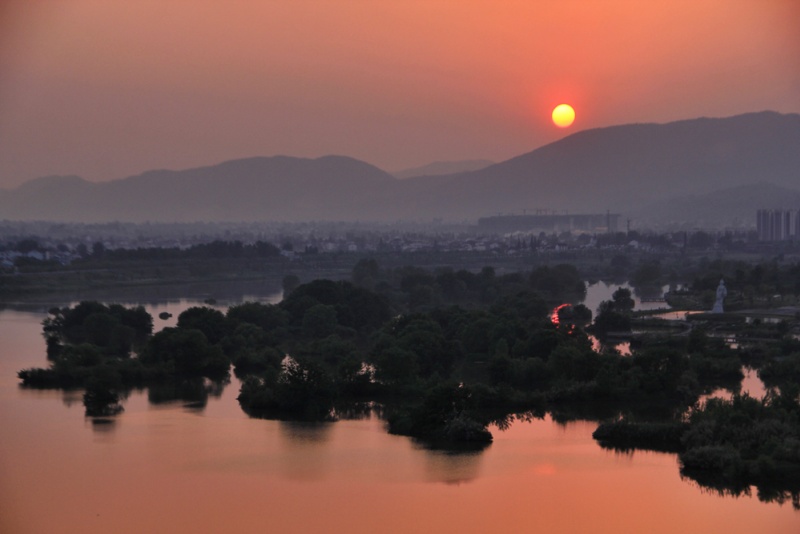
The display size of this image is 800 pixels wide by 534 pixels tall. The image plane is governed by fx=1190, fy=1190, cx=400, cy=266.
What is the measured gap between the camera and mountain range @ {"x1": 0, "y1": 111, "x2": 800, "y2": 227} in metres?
115

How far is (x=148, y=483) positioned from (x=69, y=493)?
629 millimetres

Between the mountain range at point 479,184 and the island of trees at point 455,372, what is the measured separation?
293 feet

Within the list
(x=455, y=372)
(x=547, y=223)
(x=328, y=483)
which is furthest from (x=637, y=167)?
(x=328, y=483)

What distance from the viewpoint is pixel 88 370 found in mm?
14430

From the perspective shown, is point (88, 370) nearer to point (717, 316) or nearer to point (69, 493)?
point (69, 493)

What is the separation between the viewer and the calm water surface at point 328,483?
878cm

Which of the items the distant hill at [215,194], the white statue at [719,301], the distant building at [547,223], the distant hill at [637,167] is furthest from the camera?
the distant hill at [215,194]

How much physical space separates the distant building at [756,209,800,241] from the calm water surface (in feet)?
158

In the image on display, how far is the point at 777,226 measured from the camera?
57.5 metres

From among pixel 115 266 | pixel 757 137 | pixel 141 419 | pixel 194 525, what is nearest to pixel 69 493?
pixel 194 525

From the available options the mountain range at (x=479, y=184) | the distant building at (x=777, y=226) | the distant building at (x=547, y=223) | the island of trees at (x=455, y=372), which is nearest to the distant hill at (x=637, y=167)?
the mountain range at (x=479, y=184)

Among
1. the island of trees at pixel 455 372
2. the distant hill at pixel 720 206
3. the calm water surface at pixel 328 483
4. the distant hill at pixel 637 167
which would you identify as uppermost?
the distant hill at pixel 637 167

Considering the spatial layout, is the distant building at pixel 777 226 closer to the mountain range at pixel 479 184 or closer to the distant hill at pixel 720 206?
the distant hill at pixel 720 206

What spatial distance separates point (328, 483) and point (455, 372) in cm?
518
